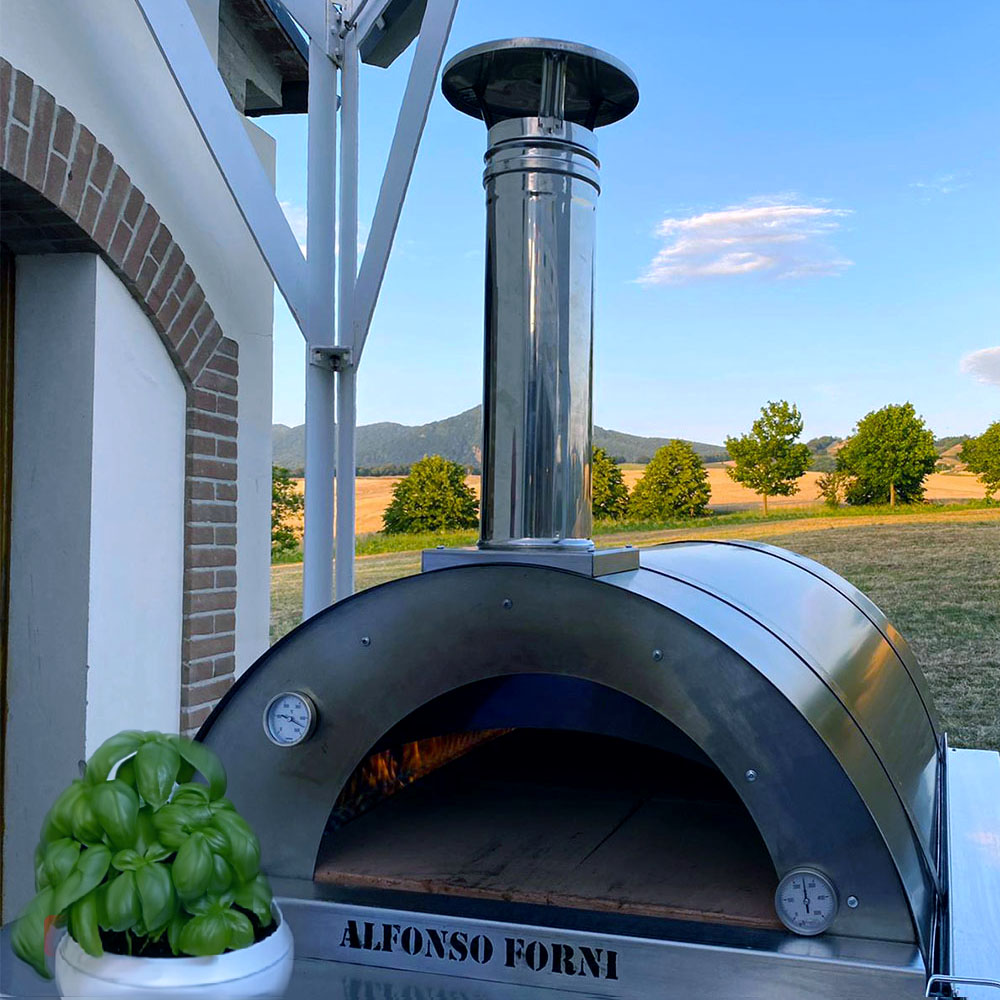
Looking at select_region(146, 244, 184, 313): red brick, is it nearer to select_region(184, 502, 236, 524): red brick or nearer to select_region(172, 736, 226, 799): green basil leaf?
select_region(184, 502, 236, 524): red brick

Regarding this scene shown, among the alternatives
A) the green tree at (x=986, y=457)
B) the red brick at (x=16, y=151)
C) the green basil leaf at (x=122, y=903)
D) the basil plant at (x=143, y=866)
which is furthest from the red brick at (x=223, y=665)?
the green tree at (x=986, y=457)

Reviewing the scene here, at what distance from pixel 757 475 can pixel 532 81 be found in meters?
8.57

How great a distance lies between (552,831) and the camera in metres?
2.00

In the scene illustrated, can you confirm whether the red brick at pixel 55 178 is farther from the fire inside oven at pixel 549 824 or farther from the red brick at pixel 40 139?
the fire inside oven at pixel 549 824

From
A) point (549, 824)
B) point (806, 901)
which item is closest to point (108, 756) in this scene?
point (806, 901)

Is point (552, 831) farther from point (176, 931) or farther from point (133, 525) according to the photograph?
point (133, 525)

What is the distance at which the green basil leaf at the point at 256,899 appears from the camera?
116cm

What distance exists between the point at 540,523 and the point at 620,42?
876 centimetres

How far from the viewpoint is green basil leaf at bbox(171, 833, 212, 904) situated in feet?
3.59

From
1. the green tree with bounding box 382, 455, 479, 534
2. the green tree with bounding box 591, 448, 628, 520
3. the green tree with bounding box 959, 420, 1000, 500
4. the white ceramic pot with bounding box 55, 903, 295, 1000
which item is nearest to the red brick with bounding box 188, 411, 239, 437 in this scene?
the white ceramic pot with bounding box 55, 903, 295, 1000

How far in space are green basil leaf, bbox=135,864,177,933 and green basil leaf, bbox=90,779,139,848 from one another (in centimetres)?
4

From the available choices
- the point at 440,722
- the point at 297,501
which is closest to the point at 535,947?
the point at 440,722

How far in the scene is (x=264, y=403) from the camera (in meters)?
3.51

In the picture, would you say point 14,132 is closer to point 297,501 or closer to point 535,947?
point 535,947
